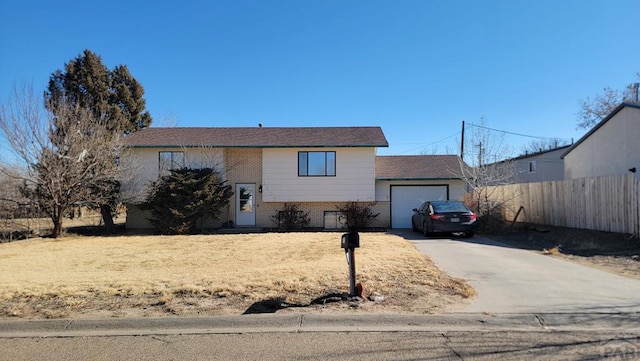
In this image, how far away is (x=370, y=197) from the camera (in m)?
19.8

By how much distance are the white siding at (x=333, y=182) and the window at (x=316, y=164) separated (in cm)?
22

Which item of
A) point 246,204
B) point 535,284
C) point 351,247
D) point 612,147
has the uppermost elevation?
point 612,147

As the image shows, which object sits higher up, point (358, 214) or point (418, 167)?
point (418, 167)

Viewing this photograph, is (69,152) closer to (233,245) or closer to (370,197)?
(233,245)

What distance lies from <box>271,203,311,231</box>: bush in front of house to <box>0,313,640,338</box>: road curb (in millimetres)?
14511

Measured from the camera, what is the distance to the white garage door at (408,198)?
20.5 m

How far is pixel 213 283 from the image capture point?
273 inches

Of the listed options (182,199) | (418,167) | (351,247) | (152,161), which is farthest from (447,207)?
(152,161)

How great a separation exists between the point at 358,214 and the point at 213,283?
527 inches

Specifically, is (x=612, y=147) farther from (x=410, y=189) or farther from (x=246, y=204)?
(x=246, y=204)

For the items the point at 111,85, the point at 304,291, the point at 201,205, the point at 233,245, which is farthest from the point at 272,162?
the point at 111,85

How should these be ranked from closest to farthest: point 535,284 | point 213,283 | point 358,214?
point 213,283, point 535,284, point 358,214

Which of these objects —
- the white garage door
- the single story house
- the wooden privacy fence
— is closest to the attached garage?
the white garage door

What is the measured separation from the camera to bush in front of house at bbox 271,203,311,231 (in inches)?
779
